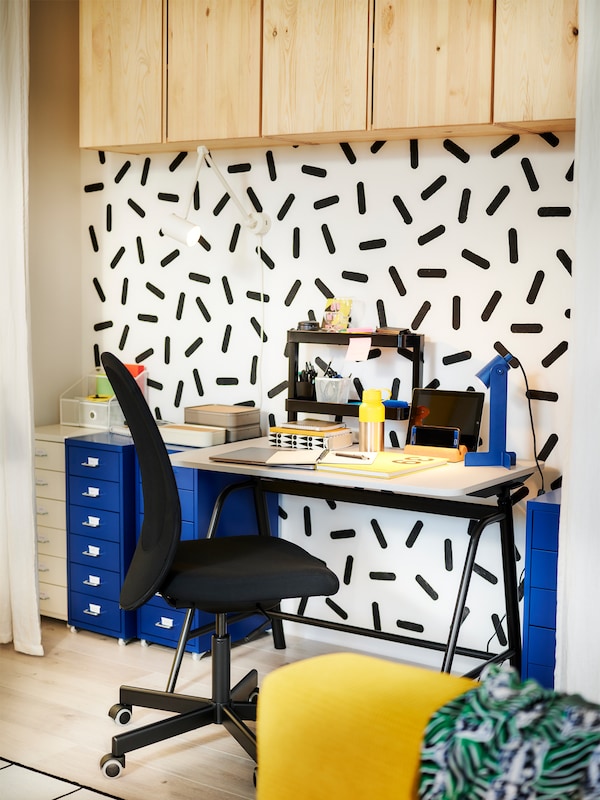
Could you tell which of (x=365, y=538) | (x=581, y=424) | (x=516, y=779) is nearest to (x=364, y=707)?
(x=516, y=779)

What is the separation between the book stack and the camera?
10.7 ft

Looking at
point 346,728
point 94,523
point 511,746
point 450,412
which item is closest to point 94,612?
→ point 94,523

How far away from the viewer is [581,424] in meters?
2.57

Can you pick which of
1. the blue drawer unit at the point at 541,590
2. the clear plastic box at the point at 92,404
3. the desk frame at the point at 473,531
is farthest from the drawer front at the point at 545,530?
the clear plastic box at the point at 92,404

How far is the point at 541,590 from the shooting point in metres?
2.80

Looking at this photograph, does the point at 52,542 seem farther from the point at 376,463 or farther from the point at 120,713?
the point at 376,463

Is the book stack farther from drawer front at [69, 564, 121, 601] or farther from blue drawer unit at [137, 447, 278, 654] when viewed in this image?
drawer front at [69, 564, 121, 601]

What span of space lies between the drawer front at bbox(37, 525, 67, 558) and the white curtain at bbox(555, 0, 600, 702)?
2.01m

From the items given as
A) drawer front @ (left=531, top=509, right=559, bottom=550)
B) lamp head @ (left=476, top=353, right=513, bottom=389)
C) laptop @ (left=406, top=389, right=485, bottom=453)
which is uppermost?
lamp head @ (left=476, top=353, right=513, bottom=389)

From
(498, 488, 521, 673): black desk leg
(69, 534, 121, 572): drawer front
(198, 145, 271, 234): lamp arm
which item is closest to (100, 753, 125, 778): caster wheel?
(69, 534, 121, 572): drawer front

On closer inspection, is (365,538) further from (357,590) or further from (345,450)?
(345,450)

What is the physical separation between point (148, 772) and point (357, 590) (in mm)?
1186

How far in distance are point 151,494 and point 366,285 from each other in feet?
4.32

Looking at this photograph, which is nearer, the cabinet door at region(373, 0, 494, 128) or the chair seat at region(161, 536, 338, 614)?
the chair seat at region(161, 536, 338, 614)
